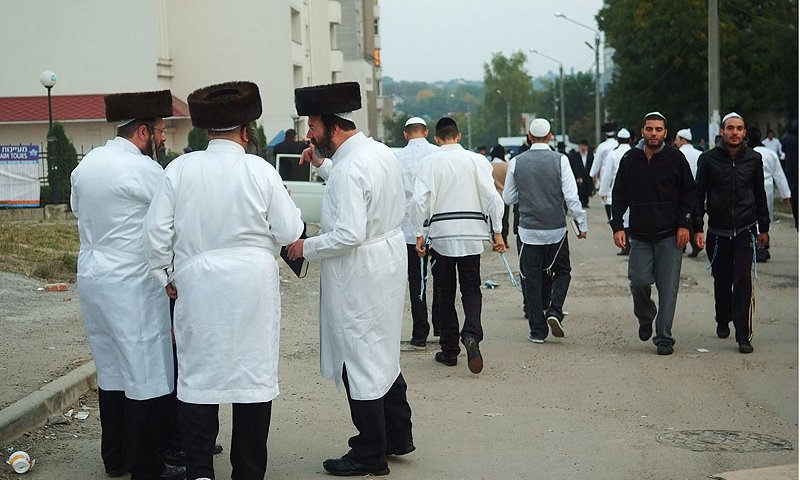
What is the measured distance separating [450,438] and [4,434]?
2712mm

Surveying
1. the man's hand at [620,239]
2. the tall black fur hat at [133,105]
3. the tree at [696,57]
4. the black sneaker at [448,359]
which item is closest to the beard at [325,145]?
the tall black fur hat at [133,105]

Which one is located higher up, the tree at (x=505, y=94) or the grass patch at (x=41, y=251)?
the tree at (x=505, y=94)

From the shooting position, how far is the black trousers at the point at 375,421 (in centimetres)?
621

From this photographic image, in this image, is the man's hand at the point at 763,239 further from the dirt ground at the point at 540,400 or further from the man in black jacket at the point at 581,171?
the man in black jacket at the point at 581,171

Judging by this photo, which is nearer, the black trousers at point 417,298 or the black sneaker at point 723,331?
the black trousers at point 417,298

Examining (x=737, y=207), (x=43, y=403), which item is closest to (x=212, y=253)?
(x=43, y=403)

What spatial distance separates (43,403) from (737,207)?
6.11m

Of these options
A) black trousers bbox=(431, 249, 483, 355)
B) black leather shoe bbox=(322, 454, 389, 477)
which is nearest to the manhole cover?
black leather shoe bbox=(322, 454, 389, 477)

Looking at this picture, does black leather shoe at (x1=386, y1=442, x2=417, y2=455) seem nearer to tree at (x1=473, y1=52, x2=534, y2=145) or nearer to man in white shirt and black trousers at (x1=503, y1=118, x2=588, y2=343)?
man in white shirt and black trousers at (x1=503, y1=118, x2=588, y2=343)

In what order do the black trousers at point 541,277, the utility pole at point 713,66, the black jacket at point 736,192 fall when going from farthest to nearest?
1. the utility pole at point 713,66
2. the black trousers at point 541,277
3. the black jacket at point 736,192

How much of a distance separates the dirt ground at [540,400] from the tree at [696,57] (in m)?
33.2

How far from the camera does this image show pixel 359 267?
20.4 feet

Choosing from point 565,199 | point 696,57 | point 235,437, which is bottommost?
point 235,437

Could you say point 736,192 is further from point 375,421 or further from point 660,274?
point 375,421
